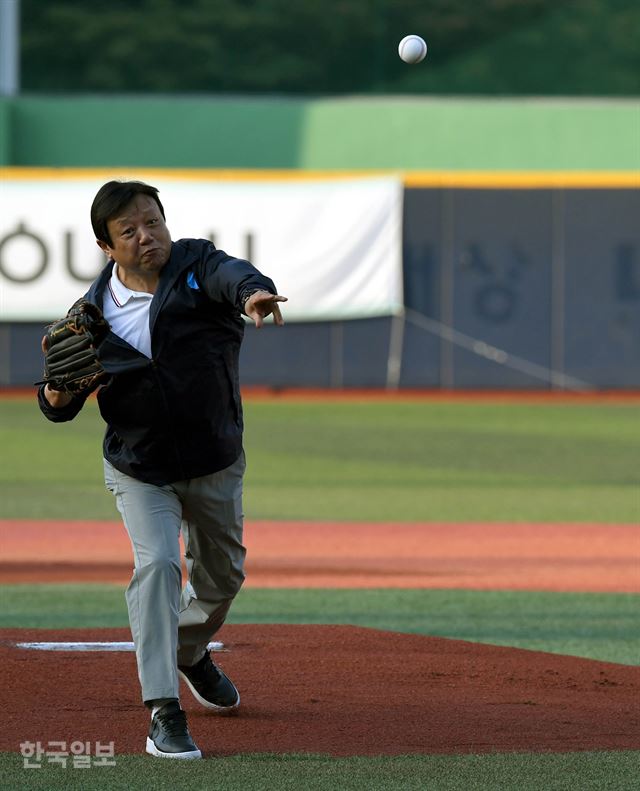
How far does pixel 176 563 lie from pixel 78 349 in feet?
2.25

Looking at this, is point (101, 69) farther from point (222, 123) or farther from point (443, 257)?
point (443, 257)

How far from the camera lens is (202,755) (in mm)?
4348

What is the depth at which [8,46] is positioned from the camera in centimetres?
2552

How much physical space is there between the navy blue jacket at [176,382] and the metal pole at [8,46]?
2181 cm

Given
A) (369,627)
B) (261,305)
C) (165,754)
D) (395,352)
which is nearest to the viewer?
(261,305)

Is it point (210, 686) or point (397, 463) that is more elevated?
point (210, 686)

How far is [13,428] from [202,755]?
552 inches

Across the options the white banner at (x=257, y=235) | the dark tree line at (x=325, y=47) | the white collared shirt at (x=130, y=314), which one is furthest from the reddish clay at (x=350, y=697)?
the dark tree line at (x=325, y=47)

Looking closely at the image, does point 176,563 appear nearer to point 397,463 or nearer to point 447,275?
point 397,463

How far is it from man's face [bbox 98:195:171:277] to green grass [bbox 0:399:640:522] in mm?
6790

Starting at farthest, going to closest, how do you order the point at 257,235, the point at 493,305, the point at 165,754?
the point at 493,305 < the point at 257,235 < the point at 165,754

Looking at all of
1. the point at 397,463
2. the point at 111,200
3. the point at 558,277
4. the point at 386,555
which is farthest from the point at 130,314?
the point at 558,277

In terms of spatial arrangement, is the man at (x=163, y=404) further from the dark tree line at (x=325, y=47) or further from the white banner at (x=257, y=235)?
the dark tree line at (x=325, y=47)

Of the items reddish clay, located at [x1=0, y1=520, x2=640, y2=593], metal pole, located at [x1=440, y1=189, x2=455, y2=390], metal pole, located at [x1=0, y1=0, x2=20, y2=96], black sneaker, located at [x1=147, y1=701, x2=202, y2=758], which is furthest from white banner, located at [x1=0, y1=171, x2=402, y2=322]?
black sneaker, located at [x1=147, y1=701, x2=202, y2=758]
